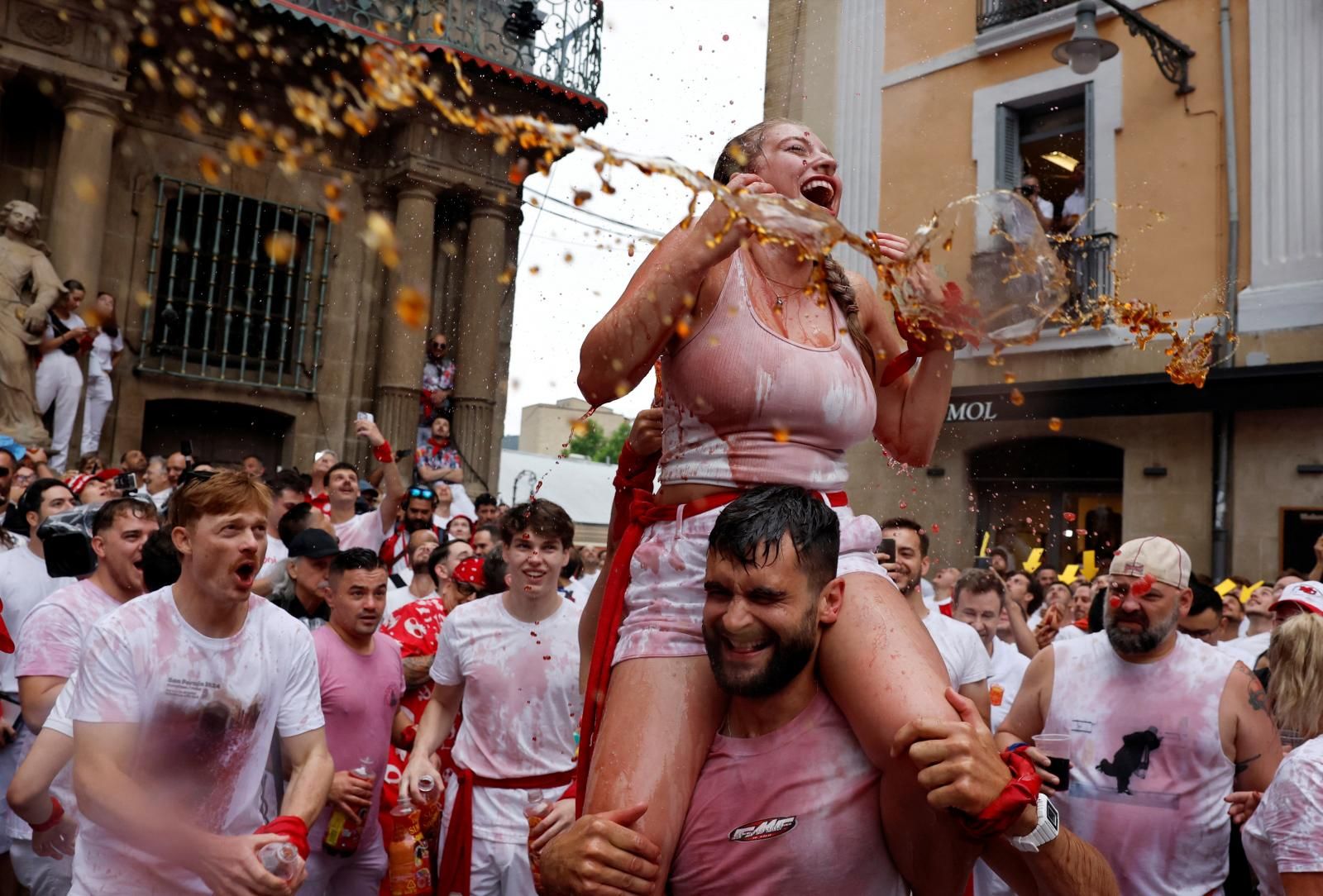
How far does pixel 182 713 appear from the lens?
3.57 metres

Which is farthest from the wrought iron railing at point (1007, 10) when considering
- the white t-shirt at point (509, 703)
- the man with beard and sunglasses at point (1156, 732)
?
the white t-shirt at point (509, 703)

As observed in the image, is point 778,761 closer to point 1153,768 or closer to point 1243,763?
point 1153,768

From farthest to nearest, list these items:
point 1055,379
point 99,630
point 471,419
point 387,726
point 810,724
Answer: point 471,419, point 1055,379, point 387,726, point 99,630, point 810,724

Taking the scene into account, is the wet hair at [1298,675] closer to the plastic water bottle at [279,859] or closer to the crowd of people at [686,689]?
the crowd of people at [686,689]

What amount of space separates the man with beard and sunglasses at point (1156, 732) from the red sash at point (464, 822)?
202 centimetres

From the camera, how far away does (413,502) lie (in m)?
8.45

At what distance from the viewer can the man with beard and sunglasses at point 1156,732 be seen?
14.5 ft

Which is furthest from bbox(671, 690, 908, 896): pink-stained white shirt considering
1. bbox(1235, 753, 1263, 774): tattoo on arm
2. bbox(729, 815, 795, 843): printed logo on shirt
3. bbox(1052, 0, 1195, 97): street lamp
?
bbox(1052, 0, 1195, 97): street lamp

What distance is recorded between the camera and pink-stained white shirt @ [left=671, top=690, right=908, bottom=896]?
7.95 feet

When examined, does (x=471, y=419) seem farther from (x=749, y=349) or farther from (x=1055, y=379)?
(x=749, y=349)

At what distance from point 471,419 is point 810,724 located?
42.0ft

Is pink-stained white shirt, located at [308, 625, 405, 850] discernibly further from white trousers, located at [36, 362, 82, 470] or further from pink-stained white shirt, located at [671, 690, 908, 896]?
white trousers, located at [36, 362, 82, 470]

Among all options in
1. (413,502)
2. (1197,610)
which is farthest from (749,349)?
(413,502)

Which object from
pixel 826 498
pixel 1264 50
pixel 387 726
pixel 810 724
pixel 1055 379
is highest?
pixel 1264 50
